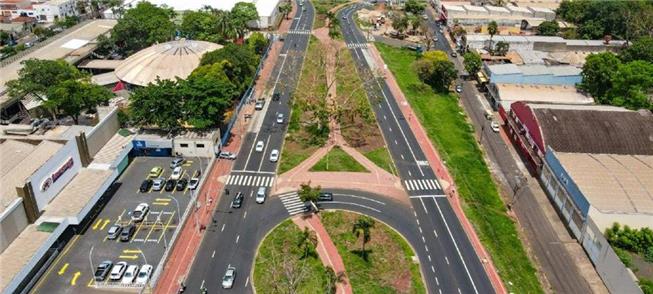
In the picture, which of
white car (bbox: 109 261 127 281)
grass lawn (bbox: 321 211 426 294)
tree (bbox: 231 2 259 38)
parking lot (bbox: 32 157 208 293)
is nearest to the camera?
white car (bbox: 109 261 127 281)

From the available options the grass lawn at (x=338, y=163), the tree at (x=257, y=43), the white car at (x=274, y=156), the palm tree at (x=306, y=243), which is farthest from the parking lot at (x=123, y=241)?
the tree at (x=257, y=43)

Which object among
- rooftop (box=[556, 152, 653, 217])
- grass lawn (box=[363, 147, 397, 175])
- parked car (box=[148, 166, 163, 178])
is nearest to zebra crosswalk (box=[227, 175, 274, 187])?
parked car (box=[148, 166, 163, 178])

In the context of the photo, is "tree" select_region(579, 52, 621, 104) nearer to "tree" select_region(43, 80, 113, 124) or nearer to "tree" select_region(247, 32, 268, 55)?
"tree" select_region(247, 32, 268, 55)

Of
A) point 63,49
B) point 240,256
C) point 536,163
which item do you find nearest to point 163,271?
point 240,256

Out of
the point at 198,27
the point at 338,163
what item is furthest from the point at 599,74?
the point at 198,27

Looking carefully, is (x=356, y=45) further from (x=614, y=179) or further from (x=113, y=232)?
(x=113, y=232)
